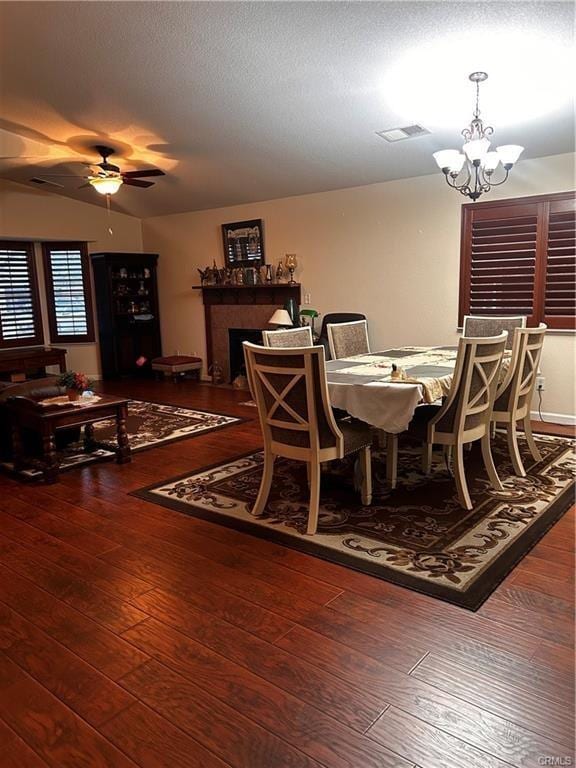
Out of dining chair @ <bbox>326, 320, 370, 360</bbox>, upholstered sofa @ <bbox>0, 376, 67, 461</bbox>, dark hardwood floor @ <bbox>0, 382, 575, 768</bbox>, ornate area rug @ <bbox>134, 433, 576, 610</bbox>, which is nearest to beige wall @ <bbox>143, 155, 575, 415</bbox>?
dining chair @ <bbox>326, 320, 370, 360</bbox>

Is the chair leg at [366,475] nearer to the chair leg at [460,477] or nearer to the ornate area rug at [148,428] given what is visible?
the chair leg at [460,477]

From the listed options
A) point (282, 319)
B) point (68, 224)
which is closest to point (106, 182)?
point (282, 319)

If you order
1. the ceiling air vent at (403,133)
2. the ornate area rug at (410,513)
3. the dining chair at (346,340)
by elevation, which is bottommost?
the ornate area rug at (410,513)

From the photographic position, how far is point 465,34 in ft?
10.6

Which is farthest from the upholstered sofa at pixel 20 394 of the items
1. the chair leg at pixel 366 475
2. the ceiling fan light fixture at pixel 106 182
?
the chair leg at pixel 366 475

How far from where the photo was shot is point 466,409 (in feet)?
10.5

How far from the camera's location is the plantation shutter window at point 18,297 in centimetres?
780

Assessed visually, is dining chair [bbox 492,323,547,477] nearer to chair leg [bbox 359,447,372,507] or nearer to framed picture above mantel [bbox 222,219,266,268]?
chair leg [bbox 359,447,372,507]

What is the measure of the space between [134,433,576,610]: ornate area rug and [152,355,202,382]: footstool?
401cm

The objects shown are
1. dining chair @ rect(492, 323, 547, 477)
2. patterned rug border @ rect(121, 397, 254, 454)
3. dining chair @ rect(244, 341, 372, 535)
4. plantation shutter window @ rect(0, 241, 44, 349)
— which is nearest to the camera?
dining chair @ rect(244, 341, 372, 535)

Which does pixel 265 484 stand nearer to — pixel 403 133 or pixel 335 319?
pixel 403 133

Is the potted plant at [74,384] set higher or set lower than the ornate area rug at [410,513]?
higher

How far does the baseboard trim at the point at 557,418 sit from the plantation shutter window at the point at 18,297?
693 cm

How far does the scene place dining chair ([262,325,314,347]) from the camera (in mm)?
4234
